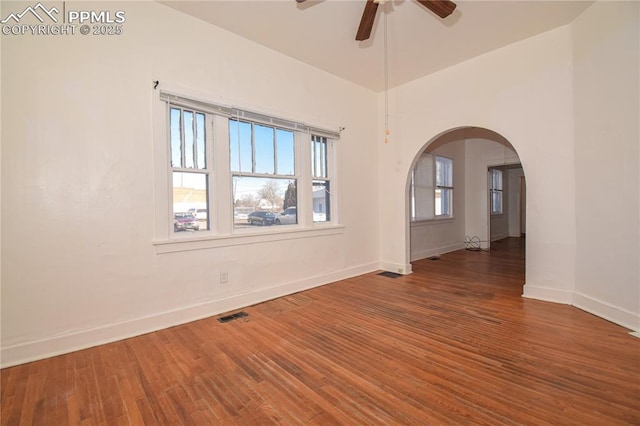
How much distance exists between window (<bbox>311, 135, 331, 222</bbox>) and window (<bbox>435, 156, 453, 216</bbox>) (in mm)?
3353

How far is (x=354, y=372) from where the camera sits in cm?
198

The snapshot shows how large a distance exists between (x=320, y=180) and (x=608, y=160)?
3.20m

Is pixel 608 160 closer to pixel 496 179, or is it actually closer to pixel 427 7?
pixel 427 7

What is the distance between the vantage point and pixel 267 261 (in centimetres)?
354

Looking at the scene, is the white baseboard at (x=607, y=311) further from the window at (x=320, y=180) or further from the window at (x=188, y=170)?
the window at (x=188, y=170)

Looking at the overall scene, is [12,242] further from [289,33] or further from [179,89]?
[289,33]

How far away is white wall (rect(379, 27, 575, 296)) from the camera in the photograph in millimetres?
3193

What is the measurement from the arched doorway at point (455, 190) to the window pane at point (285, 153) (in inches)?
122

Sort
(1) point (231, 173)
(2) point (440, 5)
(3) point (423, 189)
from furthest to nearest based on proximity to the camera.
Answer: (3) point (423, 189), (1) point (231, 173), (2) point (440, 5)

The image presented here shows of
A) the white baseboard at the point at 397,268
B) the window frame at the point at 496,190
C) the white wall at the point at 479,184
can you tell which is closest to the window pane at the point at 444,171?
the white wall at the point at 479,184

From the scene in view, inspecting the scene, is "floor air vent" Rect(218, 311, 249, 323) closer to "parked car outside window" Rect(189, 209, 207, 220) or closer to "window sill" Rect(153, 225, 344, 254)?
"window sill" Rect(153, 225, 344, 254)

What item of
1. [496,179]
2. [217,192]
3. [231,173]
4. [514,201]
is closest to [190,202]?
[217,192]

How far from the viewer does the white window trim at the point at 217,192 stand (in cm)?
274

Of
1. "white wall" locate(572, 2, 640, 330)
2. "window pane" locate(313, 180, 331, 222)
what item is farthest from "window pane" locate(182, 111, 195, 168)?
"white wall" locate(572, 2, 640, 330)
